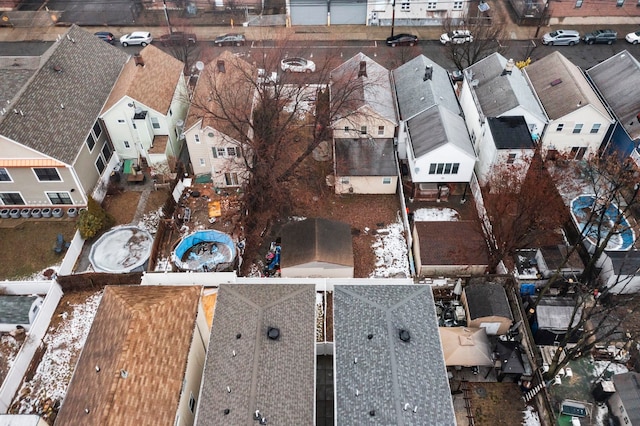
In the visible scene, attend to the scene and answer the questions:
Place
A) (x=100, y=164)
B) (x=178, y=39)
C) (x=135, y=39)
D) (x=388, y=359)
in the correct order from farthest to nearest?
(x=135, y=39)
(x=178, y=39)
(x=100, y=164)
(x=388, y=359)

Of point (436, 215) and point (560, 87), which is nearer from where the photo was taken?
point (436, 215)

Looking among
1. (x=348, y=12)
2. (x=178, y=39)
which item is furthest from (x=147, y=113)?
(x=348, y=12)

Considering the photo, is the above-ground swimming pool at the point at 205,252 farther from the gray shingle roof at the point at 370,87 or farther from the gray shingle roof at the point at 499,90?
the gray shingle roof at the point at 499,90

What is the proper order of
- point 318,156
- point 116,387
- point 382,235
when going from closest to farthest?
point 116,387 → point 382,235 → point 318,156

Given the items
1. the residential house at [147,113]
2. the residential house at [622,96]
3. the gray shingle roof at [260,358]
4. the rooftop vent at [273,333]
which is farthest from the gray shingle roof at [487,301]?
the residential house at [147,113]

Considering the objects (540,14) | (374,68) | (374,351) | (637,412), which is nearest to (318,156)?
(374,68)

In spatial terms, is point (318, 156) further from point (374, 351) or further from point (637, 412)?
point (637, 412)

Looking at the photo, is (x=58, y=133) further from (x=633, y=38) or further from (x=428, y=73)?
(x=633, y=38)
